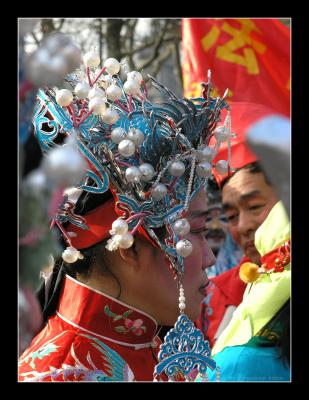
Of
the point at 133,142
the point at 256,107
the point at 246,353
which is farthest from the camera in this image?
the point at 256,107

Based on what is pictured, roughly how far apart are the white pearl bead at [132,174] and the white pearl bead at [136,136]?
0.30 ft

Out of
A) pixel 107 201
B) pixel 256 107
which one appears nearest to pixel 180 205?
pixel 107 201

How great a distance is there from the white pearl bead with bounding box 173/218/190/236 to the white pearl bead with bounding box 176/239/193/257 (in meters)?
0.03

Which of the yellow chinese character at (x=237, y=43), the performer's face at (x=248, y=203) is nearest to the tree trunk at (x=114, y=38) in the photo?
the yellow chinese character at (x=237, y=43)

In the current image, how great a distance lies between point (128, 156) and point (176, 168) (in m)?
0.18

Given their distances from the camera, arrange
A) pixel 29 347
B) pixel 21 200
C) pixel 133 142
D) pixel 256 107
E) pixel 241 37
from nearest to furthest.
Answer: pixel 21 200
pixel 133 142
pixel 29 347
pixel 256 107
pixel 241 37

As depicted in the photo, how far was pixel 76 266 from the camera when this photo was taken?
296 centimetres

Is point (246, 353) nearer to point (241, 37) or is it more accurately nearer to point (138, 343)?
point (138, 343)

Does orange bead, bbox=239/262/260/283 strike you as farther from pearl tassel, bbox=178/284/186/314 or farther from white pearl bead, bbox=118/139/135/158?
white pearl bead, bbox=118/139/135/158

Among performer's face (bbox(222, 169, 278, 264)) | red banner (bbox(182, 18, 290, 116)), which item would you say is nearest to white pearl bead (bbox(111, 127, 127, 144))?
performer's face (bbox(222, 169, 278, 264))

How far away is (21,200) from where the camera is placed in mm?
1837

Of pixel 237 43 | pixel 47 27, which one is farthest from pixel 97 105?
pixel 47 27

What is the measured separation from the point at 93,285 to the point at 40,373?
356mm

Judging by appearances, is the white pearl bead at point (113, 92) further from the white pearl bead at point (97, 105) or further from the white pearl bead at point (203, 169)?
the white pearl bead at point (203, 169)
